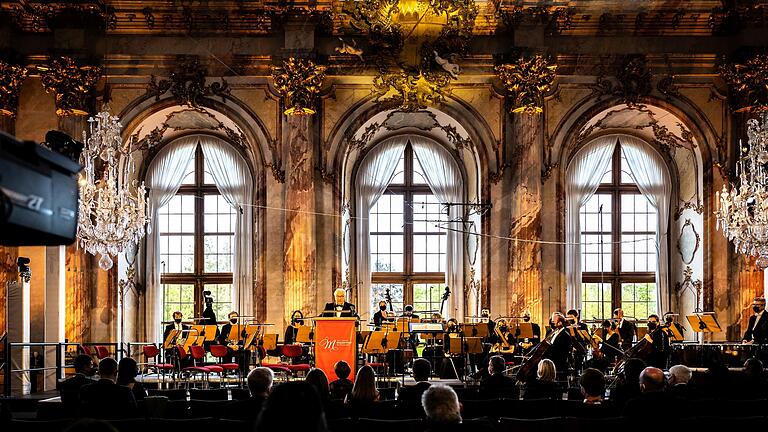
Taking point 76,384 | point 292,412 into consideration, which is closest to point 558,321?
point 76,384

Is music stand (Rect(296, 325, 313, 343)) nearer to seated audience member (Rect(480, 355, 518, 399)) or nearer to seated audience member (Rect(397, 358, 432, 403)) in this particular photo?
seated audience member (Rect(480, 355, 518, 399))

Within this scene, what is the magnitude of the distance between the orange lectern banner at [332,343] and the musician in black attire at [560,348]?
3033 mm

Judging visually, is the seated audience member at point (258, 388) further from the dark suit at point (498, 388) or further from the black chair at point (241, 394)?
the dark suit at point (498, 388)

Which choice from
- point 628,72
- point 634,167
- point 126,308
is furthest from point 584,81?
point 126,308

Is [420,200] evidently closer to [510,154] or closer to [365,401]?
[510,154]

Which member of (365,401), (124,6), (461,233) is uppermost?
(124,6)

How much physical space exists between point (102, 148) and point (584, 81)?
911 centimetres

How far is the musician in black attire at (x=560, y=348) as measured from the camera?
43.0 feet

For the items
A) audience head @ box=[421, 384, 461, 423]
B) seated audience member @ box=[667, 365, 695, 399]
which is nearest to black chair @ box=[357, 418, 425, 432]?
audience head @ box=[421, 384, 461, 423]

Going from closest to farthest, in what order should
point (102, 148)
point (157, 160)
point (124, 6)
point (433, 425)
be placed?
1. point (433, 425)
2. point (102, 148)
3. point (124, 6)
4. point (157, 160)

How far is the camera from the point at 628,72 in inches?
707

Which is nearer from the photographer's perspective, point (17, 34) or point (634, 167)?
point (17, 34)

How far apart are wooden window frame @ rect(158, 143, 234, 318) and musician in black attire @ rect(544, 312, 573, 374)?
9332 mm

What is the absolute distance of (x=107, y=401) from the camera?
6.66 meters
